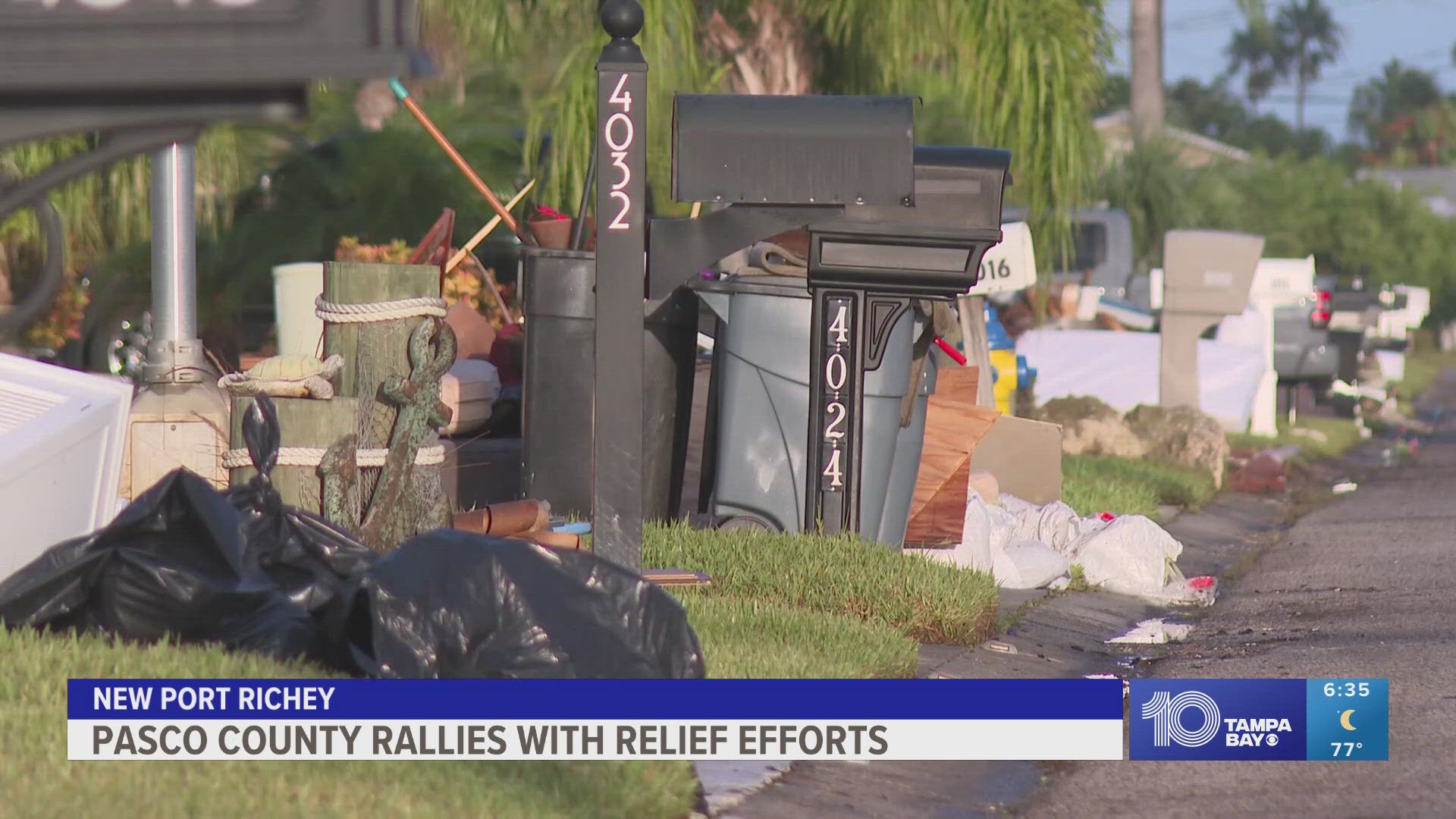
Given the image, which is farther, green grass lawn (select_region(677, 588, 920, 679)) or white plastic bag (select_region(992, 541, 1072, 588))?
white plastic bag (select_region(992, 541, 1072, 588))

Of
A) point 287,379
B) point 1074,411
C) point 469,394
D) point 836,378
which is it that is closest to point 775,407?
point 836,378

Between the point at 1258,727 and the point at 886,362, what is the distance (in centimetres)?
299

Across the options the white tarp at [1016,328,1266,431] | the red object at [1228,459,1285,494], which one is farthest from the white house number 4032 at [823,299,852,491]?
the white tarp at [1016,328,1266,431]

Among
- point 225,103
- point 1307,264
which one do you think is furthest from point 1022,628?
point 1307,264

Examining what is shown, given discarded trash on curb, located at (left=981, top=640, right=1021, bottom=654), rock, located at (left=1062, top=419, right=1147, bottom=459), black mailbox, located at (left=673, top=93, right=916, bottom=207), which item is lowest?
discarded trash on curb, located at (left=981, top=640, right=1021, bottom=654)

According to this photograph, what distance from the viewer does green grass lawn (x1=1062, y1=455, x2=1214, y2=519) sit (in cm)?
1029

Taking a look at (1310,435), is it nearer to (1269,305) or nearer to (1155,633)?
(1269,305)

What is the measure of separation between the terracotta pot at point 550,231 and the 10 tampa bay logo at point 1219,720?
3882mm

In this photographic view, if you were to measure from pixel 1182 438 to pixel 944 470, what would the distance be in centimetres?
551

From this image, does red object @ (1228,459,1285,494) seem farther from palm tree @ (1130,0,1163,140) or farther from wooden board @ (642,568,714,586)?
palm tree @ (1130,0,1163,140)

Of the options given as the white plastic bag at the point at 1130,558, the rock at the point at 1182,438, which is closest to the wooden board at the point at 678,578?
the white plastic bag at the point at 1130,558

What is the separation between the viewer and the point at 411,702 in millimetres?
4184

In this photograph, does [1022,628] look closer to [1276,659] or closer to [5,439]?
[1276,659]

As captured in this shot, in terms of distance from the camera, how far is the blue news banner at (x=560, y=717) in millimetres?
4133
